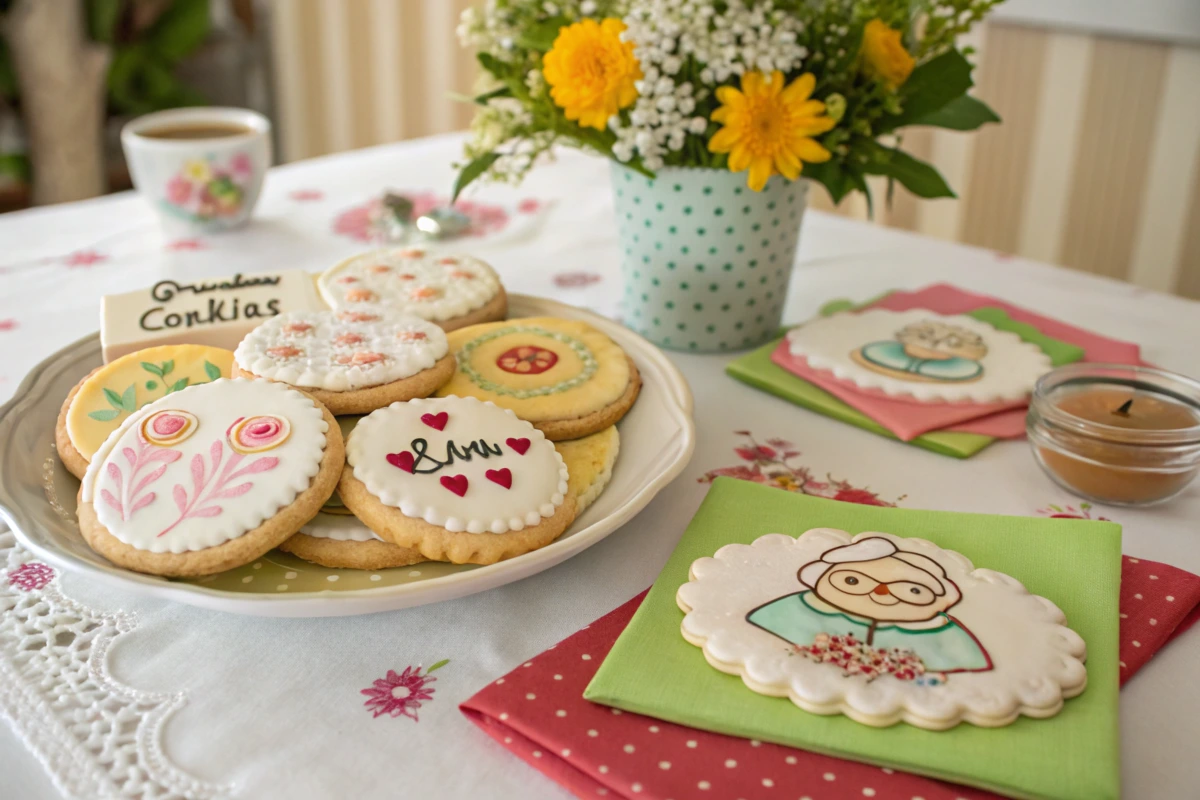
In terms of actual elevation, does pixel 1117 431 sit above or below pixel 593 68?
below

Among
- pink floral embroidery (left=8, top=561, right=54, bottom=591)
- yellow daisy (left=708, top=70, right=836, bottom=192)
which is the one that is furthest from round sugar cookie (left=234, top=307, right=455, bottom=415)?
yellow daisy (left=708, top=70, right=836, bottom=192)

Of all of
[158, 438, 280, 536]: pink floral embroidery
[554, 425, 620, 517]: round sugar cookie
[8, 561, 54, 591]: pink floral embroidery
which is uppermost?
[158, 438, 280, 536]: pink floral embroidery

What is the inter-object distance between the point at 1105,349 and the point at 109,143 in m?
2.90

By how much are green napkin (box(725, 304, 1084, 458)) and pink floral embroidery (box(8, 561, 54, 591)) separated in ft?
2.23

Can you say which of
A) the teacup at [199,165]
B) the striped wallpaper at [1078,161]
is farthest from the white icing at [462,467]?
the striped wallpaper at [1078,161]

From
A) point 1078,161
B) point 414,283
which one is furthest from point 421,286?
point 1078,161

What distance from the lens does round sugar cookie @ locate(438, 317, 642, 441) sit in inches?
33.5

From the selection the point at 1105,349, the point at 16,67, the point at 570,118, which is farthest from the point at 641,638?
the point at 16,67

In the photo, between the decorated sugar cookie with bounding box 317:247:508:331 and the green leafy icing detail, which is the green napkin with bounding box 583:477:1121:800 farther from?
the decorated sugar cookie with bounding box 317:247:508:331

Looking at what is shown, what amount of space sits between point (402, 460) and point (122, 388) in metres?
0.29

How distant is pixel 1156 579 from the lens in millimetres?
713

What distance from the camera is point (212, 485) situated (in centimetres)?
68

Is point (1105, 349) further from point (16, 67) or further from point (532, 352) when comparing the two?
point (16, 67)

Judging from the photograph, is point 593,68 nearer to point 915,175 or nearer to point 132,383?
point 915,175
